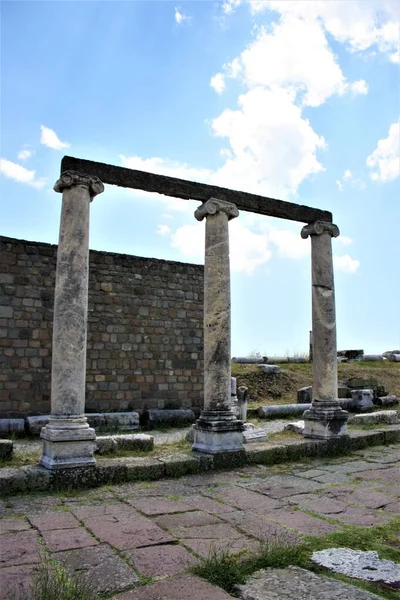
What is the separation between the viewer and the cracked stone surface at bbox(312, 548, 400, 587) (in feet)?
10.6

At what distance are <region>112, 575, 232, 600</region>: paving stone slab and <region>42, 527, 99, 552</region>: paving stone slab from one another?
3.04ft

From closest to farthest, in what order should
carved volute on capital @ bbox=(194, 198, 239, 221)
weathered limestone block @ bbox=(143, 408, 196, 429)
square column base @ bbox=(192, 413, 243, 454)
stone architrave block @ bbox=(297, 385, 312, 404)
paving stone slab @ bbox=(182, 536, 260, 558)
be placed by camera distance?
paving stone slab @ bbox=(182, 536, 260, 558), square column base @ bbox=(192, 413, 243, 454), carved volute on capital @ bbox=(194, 198, 239, 221), weathered limestone block @ bbox=(143, 408, 196, 429), stone architrave block @ bbox=(297, 385, 312, 404)

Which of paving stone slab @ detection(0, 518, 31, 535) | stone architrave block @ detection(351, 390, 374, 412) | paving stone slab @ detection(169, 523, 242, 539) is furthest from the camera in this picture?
stone architrave block @ detection(351, 390, 374, 412)

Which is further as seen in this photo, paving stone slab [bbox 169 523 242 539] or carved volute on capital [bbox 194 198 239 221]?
carved volute on capital [bbox 194 198 239 221]

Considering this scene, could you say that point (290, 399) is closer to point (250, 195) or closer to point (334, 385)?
point (334, 385)

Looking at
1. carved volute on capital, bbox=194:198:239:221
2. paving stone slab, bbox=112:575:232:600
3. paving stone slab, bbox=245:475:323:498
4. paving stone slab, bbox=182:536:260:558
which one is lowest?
paving stone slab, bbox=245:475:323:498

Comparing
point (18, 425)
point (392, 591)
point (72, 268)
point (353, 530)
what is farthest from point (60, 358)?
point (18, 425)

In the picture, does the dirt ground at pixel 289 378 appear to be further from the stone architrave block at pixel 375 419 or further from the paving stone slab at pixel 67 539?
the paving stone slab at pixel 67 539

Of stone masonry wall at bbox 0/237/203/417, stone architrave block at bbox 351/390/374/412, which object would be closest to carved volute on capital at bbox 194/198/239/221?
stone masonry wall at bbox 0/237/203/417

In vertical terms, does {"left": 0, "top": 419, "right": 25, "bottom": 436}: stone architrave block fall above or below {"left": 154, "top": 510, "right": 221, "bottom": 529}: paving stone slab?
above

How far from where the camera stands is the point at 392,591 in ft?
9.95

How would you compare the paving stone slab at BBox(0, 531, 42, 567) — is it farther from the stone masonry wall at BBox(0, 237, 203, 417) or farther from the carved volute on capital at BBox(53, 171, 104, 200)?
the stone masonry wall at BBox(0, 237, 203, 417)

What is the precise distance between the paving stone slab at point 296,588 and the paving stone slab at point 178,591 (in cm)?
18

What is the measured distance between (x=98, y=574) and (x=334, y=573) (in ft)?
5.07
